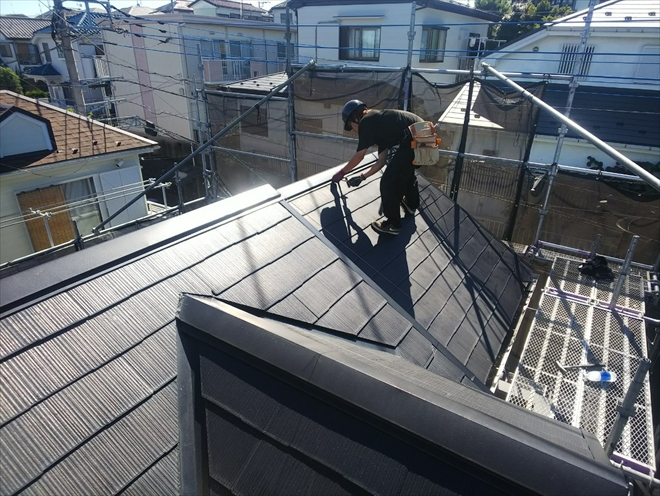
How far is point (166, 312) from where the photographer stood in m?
2.42

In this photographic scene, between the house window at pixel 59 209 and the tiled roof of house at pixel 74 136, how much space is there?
0.73 metres

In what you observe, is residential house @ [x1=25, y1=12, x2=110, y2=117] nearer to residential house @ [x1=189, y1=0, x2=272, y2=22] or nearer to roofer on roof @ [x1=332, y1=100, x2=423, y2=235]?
residential house @ [x1=189, y1=0, x2=272, y2=22]

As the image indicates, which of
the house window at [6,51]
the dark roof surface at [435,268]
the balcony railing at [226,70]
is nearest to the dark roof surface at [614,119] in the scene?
the dark roof surface at [435,268]

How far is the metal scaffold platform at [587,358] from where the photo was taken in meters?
3.40

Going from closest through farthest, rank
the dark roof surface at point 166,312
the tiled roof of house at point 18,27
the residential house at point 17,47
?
1. the dark roof surface at point 166,312
2. the residential house at point 17,47
3. the tiled roof of house at point 18,27

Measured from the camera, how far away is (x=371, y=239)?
4.04 m

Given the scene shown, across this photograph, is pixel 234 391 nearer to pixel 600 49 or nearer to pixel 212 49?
pixel 600 49

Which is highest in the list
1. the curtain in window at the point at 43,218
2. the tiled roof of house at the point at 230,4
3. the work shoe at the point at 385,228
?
the tiled roof of house at the point at 230,4

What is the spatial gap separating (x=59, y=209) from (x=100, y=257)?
903cm

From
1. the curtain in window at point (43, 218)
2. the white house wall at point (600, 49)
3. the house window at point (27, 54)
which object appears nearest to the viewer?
the curtain in window at point (43, 218)

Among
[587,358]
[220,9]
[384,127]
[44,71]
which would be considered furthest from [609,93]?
[44,71]

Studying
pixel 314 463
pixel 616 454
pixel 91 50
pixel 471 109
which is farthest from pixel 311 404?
pixel 91 50

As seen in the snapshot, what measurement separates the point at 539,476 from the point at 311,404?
860 millimetres

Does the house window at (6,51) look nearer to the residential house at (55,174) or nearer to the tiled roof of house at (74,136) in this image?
the tiled roof of house at (74,136)
